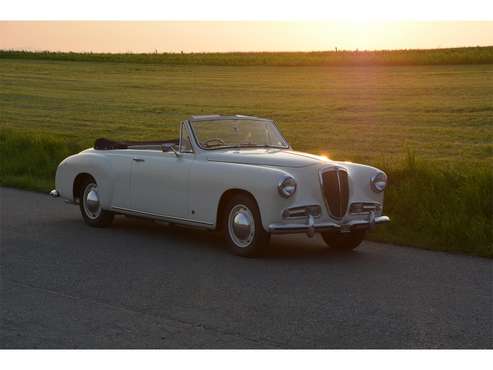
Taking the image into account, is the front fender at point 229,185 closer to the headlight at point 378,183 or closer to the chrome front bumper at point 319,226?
the chrome front bumper at point 319,226

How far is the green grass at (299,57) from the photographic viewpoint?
138 ft

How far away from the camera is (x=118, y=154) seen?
11883 millimetres

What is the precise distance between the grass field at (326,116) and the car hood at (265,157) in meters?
1.75

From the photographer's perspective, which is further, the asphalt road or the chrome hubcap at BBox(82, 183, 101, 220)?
the chrome hubcap at BBox(82, 183, 101, 220)

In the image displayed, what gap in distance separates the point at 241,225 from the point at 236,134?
1643 mm

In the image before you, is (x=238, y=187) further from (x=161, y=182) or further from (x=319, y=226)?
(x=161, y=182)

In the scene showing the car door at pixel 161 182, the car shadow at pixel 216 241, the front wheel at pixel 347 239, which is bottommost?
the car shadow at pixel 216 241

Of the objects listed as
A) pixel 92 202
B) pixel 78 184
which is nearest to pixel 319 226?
pixel 92 202

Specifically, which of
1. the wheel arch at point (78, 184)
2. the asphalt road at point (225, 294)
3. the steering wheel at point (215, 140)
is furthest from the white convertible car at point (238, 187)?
the asphalt road at point (225, 294)

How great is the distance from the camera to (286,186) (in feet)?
31.3

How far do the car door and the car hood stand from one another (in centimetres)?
44

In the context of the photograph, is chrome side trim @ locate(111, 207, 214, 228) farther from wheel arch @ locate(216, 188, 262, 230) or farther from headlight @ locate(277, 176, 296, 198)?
headlight @ locate(277, 176, 296, 198)

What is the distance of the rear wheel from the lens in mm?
11961

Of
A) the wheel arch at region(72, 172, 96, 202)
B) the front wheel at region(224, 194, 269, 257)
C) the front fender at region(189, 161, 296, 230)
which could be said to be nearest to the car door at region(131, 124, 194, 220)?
the front fender at region(189, 161, 296, 230)
